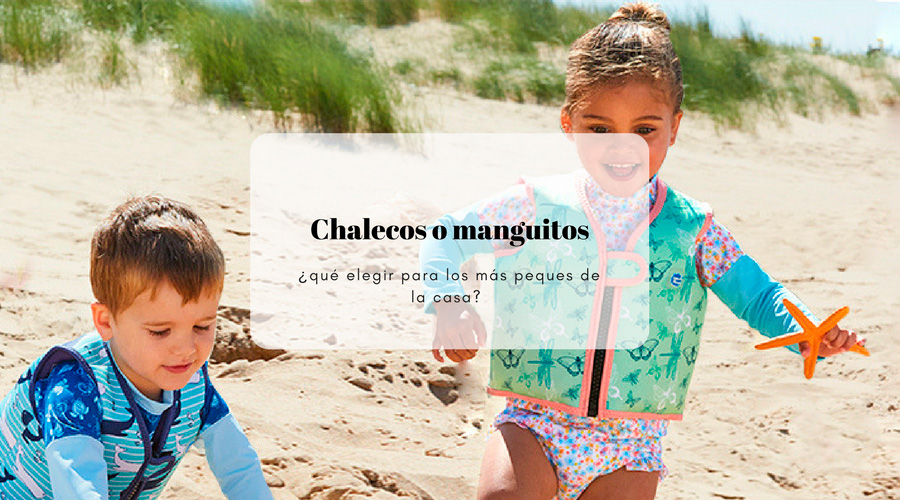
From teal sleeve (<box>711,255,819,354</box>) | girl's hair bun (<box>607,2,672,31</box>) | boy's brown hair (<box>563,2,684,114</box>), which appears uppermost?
girl's hair bun (<box>607,2,672,31</box>)

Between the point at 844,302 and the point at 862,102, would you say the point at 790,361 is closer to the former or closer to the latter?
the point at 844,302

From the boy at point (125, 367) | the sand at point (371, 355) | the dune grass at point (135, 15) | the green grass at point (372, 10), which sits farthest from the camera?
the green grass at point (372, 10)

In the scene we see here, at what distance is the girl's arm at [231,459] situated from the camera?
2.10 m

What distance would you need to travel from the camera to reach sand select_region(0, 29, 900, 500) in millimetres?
3113

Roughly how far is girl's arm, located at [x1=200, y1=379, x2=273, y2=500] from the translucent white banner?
0.47m

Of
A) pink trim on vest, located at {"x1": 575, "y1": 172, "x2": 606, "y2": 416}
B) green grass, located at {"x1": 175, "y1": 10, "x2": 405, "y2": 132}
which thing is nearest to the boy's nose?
pink trim on vest, located at {"x1": 575, "y1": 172, "x2": 606, "y2": 416}

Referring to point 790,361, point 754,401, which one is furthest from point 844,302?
point 754,401

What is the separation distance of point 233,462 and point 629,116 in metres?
1.17

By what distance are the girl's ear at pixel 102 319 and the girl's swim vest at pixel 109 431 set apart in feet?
0.13

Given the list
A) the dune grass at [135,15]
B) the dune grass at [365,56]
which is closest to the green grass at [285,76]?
the dune grass at [365,56]

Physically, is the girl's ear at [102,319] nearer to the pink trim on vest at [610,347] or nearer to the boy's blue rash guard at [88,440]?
the boy's blue rash guard at [88,440]

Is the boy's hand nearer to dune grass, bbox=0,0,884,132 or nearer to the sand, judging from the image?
the sand

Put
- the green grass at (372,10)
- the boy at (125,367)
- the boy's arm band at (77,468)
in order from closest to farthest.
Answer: the boy's arm band at (77,468)
the boy at (125,367)
the green grass at (372,10)

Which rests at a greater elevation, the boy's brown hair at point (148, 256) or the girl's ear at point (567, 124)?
the girl's ear at point (567, 124)
